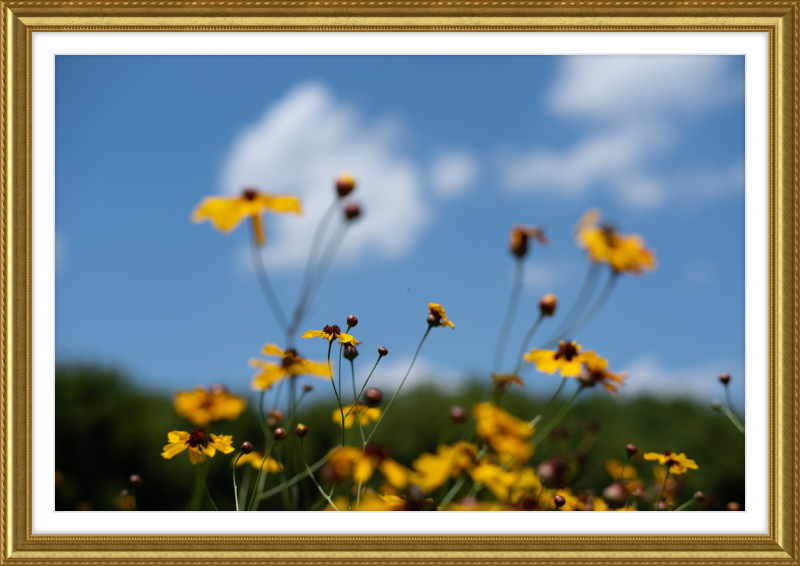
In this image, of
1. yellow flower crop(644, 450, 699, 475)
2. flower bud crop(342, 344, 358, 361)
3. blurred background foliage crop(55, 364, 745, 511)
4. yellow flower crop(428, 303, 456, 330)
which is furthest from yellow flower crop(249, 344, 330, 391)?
blurred background foliage crop(55, 364, 745, 511)

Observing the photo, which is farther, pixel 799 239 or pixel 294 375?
pixel 799 239

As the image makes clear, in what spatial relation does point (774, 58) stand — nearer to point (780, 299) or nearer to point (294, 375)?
point (780, 299)

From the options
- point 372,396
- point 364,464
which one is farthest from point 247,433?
point 364,464

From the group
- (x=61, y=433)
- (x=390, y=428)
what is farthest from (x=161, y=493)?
(x=390, y=428)

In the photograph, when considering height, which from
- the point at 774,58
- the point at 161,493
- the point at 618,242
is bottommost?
the point at 161,493

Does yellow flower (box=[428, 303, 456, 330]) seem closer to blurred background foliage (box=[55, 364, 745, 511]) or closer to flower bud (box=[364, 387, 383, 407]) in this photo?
flower bud (box=[364, 387, 383, 407])

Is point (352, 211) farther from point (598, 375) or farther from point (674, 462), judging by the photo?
point (674, 462)
